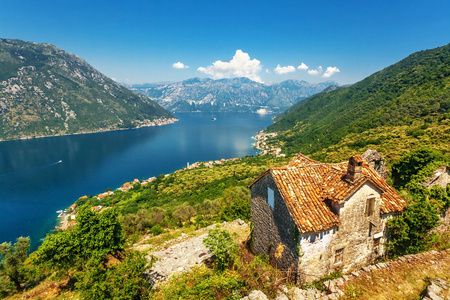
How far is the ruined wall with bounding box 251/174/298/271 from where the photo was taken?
456 inches

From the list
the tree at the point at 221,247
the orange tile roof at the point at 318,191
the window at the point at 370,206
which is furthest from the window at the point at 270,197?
the window at the point at 370,206

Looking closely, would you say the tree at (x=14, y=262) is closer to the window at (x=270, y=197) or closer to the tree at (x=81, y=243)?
the tree at (x=81, y=243)

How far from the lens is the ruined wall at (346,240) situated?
1100cm

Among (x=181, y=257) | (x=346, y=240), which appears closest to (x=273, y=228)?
(x=346, y=240)

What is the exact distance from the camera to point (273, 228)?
1321 cm

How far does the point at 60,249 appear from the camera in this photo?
15828 mm

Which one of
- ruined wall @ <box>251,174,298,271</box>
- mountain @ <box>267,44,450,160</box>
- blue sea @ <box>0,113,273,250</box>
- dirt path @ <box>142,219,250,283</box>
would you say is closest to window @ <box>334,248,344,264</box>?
ruined wall @ <box>251,174,298,271</box>

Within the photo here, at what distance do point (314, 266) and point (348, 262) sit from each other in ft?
8.24

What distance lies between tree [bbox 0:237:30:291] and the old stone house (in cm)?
2255

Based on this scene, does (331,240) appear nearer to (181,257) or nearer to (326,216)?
(326,216)

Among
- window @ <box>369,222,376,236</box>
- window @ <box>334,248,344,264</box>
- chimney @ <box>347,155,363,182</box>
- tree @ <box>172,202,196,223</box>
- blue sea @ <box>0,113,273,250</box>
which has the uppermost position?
chimney @ <box>347,155,363,182</box>

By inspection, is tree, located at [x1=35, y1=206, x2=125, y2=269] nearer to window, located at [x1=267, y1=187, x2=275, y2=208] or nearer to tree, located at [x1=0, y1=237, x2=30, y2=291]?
tree, located at [x1=0, y1=237, x2=30, y2=291]

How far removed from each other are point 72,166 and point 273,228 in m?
132

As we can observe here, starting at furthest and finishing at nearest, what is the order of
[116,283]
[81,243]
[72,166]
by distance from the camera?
[72,166], [81,243], [116,283]
